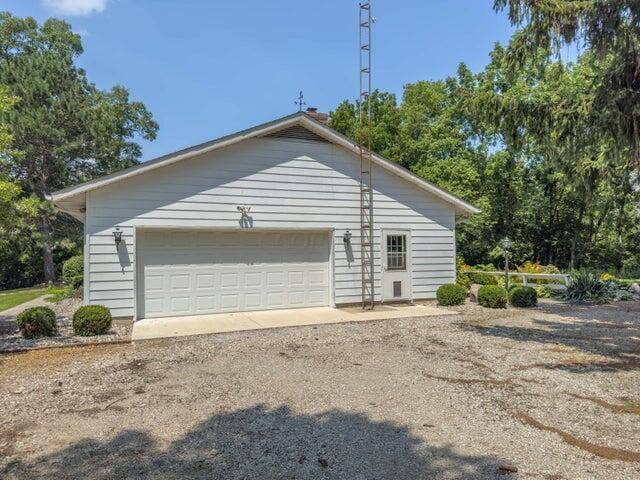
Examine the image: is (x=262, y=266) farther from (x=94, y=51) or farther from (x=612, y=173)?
(x=94, y=51)

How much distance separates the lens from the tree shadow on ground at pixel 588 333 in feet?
20.6

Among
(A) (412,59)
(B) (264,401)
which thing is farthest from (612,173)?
(A) (412,59)

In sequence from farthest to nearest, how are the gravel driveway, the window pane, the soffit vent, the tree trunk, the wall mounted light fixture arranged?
the tree trunk, the window pane, the soffit vent, the wall mounted light fixture, the gravel driveway

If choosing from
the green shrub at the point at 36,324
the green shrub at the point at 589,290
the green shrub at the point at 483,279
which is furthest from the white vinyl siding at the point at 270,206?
the green shrub at the point at 589,290

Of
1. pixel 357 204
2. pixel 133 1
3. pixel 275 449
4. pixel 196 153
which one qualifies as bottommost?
pixel 275 449

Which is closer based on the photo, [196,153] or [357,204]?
[196,153]

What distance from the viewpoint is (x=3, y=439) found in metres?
3.83

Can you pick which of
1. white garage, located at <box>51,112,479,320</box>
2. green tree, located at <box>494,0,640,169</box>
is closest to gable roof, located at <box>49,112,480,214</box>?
white garage, located at <box>51,112,479,320</box>

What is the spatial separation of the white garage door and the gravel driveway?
8.38ft

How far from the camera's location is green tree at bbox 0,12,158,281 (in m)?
23.8

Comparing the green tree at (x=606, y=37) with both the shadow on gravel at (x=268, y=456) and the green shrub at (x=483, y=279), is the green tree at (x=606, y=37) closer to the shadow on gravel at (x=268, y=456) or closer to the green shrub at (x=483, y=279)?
the shadow on gravel at (x=268, y=456)

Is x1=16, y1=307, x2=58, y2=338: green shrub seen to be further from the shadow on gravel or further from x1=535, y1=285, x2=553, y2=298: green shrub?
x1=535, y1=285, x2=553, y2=298: green shrub

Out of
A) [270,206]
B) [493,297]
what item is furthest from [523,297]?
[270,206]

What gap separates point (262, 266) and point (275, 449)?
770 centimetres
